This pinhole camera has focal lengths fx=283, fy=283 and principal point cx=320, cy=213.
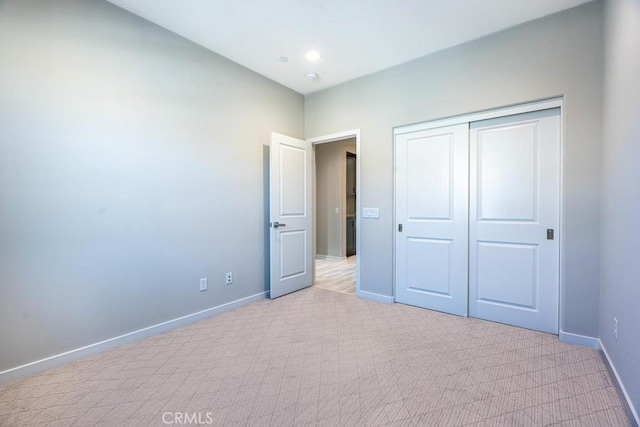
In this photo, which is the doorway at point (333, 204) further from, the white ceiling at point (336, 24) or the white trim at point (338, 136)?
the white ceiling at point (336, 24)

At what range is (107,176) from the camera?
2283mm

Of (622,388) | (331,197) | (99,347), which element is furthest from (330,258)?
(622,388)

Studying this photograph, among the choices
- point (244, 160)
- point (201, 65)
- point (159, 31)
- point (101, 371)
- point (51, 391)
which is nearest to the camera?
point (51, 391)

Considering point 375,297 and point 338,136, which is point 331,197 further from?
point 375,297

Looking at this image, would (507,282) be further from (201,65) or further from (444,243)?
(201,65)

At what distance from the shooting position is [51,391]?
1.78 metres

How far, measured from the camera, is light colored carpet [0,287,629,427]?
155 cm

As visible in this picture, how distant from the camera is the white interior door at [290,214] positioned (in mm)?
3557

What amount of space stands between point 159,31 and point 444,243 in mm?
3494

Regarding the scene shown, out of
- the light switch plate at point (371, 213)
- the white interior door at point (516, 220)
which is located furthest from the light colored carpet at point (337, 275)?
the white interior door at point (516, 220)

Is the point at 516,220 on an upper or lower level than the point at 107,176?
lower

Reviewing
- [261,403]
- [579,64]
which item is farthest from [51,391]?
[579,64]

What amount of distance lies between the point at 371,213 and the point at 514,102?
179cm

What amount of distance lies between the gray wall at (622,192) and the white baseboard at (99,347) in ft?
10.6
